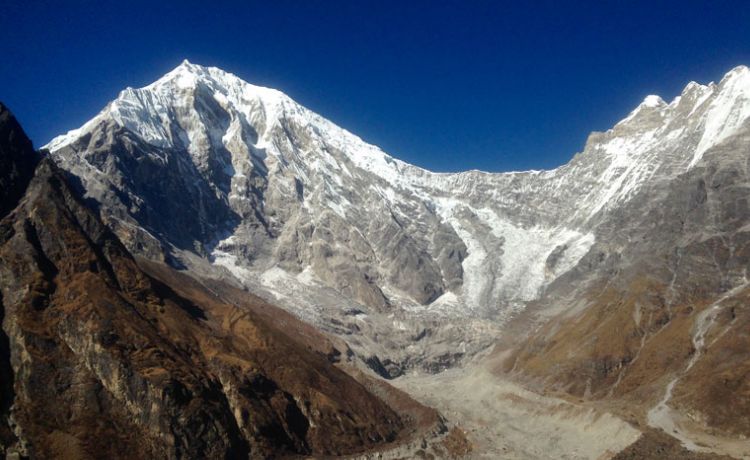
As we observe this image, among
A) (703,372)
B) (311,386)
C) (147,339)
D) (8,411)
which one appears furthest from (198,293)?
(703,372)

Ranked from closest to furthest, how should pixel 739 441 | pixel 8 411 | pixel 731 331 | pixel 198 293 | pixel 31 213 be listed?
pixel 8 411 < pixel 739 441 < pixel 31 213 < pixel 731 331 < pixel 198 293

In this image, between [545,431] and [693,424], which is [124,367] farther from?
[693,424]

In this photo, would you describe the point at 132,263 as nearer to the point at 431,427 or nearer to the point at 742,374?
the point at 431,427

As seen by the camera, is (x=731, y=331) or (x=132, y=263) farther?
(x=731, y=331)

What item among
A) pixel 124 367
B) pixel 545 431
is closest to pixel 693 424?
pixel 545 431

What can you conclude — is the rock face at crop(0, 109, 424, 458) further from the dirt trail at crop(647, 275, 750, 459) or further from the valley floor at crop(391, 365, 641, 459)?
the dirt trail at crop(647, 275, 750, 459)

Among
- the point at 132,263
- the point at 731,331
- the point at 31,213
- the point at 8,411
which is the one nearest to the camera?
the point at 8,411

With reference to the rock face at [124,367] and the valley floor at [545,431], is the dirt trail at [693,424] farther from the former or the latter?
the rock face at [124,367]

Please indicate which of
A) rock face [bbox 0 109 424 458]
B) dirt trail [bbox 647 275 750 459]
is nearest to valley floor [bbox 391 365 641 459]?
dirt trail [bbox 647 275 750 459]
